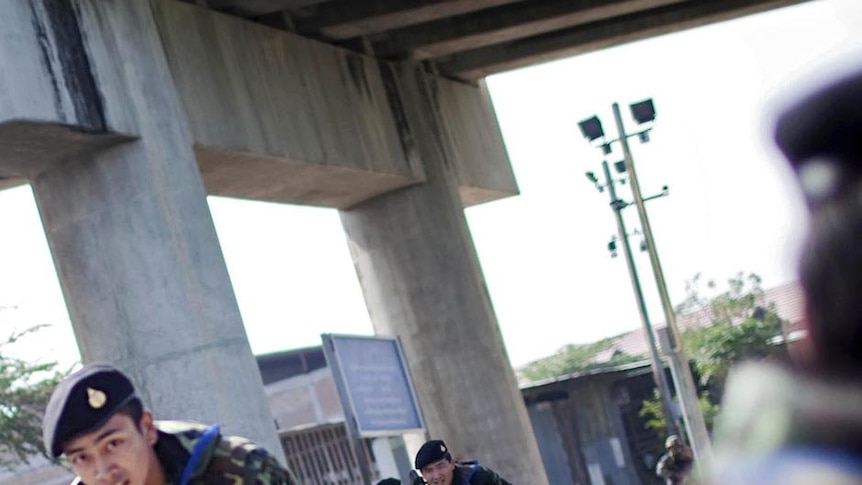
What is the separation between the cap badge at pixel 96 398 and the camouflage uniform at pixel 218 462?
0.71ft

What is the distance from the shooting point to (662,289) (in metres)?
36.6

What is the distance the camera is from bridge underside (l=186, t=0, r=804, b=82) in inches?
690

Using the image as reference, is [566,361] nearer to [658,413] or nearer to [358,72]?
[658,413]

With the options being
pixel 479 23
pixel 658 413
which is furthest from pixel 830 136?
pixel 658 413

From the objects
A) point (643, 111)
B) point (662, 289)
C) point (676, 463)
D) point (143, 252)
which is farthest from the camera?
point (662, 289)

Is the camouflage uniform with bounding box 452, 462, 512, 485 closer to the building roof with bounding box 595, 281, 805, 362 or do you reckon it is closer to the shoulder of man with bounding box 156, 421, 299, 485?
the shoulder of man with bounding box 156, 421, 299, 485

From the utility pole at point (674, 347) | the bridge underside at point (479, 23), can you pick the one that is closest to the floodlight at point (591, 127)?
the utility pole at point (674, 347)

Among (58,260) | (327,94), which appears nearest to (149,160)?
(58,260)

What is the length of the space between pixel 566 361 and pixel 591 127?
1461 inches

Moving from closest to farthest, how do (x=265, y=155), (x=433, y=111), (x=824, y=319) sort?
(x=824, y=319), (x=265, y=155), (x=433, y=111)

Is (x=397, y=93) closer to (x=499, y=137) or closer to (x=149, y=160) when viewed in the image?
(x=499, y=137)

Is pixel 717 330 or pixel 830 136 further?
pixel 717 330

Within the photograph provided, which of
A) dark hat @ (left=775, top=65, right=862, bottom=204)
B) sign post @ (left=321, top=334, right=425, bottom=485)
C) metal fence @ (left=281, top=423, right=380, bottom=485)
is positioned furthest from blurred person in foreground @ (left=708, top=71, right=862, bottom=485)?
metal fence @ (left=281, top=423, right=380, bottom=485)

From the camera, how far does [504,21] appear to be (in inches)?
776
